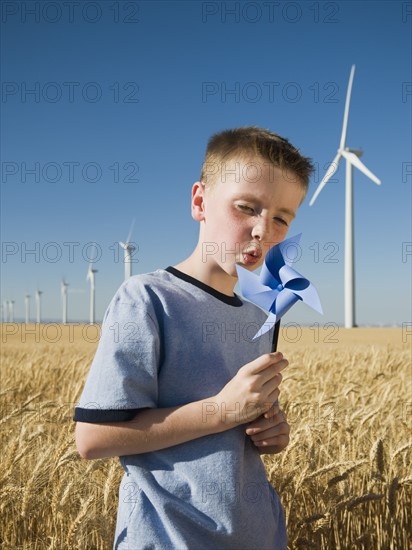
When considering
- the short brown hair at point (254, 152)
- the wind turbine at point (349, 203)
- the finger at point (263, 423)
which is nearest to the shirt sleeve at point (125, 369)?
the finger at point (263, 423)

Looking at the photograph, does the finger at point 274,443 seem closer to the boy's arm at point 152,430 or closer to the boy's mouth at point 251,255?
the boy's arm at point 152,430

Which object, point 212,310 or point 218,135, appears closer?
point 212,310

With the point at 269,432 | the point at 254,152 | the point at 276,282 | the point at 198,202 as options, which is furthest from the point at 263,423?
the point at 254,152

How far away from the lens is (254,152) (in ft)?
7.06

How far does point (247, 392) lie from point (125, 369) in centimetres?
37

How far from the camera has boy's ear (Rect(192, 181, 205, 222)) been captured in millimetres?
2229

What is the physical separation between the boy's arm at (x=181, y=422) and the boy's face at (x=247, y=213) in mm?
397

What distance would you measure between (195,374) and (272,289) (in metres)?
0.39

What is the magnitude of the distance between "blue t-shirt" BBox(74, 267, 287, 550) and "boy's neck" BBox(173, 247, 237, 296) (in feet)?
0.23

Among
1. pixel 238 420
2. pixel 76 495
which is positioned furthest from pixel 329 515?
pixel 238 420

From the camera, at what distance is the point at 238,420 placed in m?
1.87

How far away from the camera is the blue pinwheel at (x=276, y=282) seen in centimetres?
197

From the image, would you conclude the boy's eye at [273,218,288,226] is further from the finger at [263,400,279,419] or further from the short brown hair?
the finger at [263,400,279,419]

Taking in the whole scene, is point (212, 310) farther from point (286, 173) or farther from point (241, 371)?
point (286, 173)
